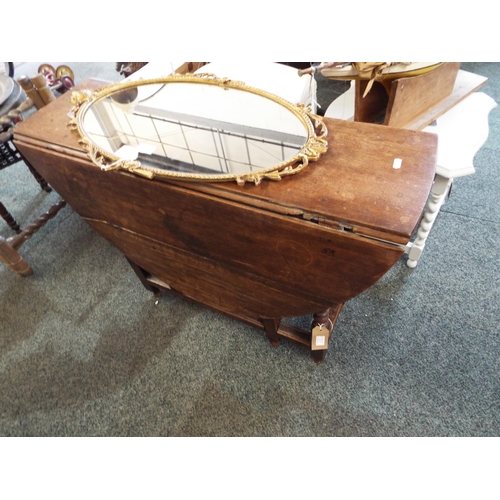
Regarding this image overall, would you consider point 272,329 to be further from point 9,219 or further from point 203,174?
point 9,219

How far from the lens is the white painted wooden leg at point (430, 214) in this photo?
1.10 metres

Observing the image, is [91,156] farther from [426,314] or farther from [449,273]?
[449,273]

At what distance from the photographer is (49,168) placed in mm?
999

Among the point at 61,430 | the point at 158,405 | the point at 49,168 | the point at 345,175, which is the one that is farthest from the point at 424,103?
the point at 61,430

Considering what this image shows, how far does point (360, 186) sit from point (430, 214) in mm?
606

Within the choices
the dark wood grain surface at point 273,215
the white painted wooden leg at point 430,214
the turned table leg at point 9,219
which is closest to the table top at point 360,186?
the dark wood grain surface at point 273,215

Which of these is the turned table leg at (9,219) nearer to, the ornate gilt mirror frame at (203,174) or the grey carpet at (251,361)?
the grey carpet at (251,361)

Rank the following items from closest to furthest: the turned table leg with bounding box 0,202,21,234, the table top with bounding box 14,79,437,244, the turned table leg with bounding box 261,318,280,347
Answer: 1. the table top with bounding box 14,79,437,244
2. the turned table leg with bounding box 261,318,280,347
3. the turned table leg with bounding box 0,202,21,234

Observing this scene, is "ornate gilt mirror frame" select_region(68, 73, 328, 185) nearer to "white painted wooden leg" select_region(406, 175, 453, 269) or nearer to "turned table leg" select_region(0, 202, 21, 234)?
"white painted wooden leg" select_region(406, 175, 453, 269)

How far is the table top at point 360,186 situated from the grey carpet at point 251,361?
2.19ft

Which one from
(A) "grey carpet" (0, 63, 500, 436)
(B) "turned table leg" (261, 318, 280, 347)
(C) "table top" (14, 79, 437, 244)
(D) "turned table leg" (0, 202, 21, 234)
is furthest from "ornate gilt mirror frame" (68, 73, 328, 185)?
(D) "turned table leg" (0, 202, 21, 234)

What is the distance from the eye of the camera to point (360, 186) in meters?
0.71

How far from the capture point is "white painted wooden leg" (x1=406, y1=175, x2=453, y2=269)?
1.10 metres

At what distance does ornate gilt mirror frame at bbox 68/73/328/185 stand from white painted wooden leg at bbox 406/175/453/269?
52cm
